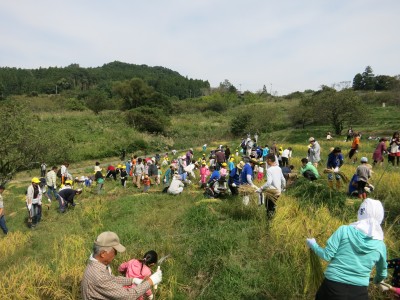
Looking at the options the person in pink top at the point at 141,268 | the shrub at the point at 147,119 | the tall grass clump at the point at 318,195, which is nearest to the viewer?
the person in pink top at the point at 141,268

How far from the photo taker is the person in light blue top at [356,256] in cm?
279

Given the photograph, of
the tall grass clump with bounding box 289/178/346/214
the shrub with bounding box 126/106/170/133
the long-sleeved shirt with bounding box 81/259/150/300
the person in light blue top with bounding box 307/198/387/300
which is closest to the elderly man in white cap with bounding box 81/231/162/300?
the long-sleeved shirt with bounding box 81/259/150/300

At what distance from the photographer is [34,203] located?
9.23m

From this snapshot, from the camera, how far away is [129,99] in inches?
2103

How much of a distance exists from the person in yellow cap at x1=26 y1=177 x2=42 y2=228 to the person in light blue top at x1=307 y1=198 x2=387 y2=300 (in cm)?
885

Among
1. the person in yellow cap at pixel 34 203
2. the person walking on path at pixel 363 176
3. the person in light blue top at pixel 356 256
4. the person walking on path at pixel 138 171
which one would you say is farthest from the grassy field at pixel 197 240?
the person in light blue top at pixel 356 256

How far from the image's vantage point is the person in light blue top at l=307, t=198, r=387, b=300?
279 centimetres

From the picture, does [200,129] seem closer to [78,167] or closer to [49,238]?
[78,167]

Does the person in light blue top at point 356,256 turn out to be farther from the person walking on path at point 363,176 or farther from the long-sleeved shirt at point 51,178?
the long-sleeved shirt at point 51,178

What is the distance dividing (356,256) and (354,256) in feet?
0.06

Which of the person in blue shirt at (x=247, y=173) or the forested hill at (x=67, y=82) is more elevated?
the forested hill at (x=67, y=82)

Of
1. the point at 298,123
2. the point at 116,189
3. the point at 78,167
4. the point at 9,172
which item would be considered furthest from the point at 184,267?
the point at 298,123

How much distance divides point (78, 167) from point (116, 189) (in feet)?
48.5

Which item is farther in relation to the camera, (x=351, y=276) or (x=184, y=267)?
(x=184, y=267)
